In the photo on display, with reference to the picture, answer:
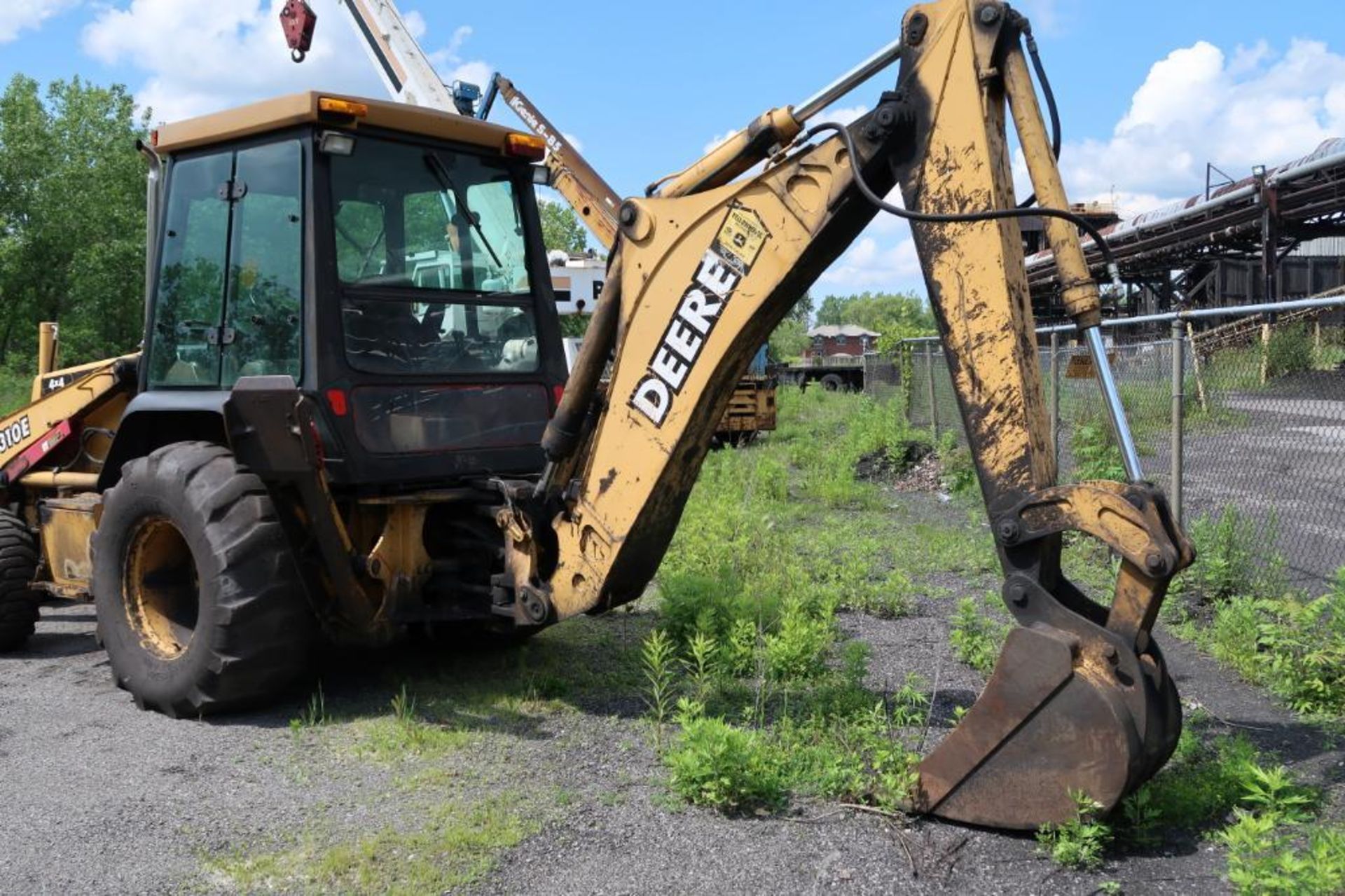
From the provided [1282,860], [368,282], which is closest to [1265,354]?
[1282,860]

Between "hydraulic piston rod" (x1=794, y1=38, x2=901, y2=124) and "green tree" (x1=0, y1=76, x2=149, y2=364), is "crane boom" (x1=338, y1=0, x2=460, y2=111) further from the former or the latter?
"green tree" (x1=0, y1=76, x2=149, y2=364)

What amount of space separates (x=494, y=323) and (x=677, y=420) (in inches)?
68.0

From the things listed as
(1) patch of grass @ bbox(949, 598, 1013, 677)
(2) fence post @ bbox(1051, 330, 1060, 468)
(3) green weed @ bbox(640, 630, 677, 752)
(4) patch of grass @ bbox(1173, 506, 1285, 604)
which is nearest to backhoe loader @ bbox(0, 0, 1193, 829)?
(3) green weed @ bbox(640, 630, 677, 752)

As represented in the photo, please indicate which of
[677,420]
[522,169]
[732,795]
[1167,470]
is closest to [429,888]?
[732,795]

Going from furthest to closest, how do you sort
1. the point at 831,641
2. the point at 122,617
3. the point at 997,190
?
the point at 831,641 < the point at 122,617 < the point at 997,190

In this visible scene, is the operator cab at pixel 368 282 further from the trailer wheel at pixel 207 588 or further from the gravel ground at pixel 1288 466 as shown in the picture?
the gravel ground at pixel 1288 466

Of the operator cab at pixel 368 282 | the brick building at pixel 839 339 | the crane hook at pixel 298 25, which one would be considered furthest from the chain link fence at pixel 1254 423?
the brick building at pixel 839 339

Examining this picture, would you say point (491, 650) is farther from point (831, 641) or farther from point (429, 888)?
point (429, 888)

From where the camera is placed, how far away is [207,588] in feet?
16.6

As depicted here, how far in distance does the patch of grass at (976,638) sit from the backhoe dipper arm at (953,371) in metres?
1.80

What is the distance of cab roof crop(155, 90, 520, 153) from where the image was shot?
5180 mm

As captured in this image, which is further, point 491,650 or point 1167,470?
point 1167,470

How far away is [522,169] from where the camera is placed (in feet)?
19.9

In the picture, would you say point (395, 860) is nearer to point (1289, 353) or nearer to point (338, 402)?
point (338, 402)
